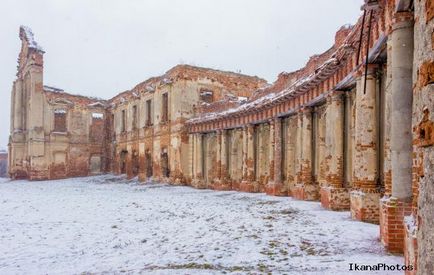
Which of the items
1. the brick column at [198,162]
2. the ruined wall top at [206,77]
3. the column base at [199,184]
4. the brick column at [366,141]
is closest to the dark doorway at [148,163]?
the ruined wall top at [206,77]

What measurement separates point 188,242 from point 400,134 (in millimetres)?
4152

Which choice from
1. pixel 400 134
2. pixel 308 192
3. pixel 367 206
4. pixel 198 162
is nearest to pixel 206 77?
pixel 198 162

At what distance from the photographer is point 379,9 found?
707 centimetres

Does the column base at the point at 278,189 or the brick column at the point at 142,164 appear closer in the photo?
the column base at the point at 278,189

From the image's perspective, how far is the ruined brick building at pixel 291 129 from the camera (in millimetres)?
4744

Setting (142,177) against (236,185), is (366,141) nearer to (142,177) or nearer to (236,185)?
(236,185)

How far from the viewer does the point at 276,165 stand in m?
16.1

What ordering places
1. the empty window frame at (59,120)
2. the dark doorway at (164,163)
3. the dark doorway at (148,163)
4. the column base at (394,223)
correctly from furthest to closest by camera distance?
the empty window frame at (59,120), the dark doorway at (148,163), the dark doorway at (164,163), the column base at (394,223)

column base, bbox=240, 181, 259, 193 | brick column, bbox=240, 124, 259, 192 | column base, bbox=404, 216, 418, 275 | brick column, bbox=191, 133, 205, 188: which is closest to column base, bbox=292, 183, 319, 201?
column base, bbox=240, 181, 259, 193

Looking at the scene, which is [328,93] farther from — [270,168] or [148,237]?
[148,237]

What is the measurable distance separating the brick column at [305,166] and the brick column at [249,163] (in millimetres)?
4004

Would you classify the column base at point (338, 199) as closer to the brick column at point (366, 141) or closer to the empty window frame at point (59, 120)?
the brick column at point (366, 141)

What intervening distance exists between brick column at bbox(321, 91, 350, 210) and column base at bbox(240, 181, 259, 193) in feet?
21.7

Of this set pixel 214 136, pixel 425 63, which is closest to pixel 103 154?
pixel 214 136
